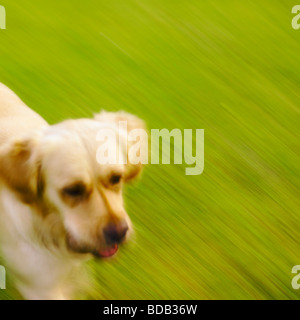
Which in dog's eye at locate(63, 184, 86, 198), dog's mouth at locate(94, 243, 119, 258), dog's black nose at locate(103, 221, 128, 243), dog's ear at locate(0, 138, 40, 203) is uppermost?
dog's ear at locate(0, 138, 40, 203)

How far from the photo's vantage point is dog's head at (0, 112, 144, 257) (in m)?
1.76

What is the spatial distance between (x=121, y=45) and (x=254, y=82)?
0.94 m

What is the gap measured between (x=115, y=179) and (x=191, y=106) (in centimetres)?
154

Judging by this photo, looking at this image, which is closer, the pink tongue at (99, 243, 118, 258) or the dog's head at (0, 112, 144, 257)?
the dog's head at (0, 112, 144, 257)

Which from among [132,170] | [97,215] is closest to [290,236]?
[132,170]

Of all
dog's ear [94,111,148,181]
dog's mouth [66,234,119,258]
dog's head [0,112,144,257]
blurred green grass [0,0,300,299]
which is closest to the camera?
dog's head [0,112,144,257]

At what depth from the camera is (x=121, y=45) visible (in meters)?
3.54

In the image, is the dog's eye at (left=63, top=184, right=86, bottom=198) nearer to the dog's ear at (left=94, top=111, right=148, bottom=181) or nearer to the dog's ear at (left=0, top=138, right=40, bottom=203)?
the dog's ear at (left=0, top=138, right=40, bottom=203)

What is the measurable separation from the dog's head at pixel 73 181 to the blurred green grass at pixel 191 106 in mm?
633

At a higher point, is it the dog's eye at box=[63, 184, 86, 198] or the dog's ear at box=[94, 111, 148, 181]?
the dog's ear at box=[94, 111, 148, 181]

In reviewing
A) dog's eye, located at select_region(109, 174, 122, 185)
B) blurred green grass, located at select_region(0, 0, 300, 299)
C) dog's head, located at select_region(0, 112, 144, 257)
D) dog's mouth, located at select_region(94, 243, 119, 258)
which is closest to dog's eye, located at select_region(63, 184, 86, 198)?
dog's head, located at select_region(0, 112, 144, 257)

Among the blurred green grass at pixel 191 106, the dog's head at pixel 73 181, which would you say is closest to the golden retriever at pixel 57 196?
the dog's head at pixel 73 181

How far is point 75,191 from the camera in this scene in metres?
1.78

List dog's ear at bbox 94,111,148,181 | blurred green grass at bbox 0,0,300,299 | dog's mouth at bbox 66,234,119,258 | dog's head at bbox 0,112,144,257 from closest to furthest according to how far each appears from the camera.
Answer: dog's head at bbox 0,112,144,257, dog's mouth at bbox 66,234,119,258, dog's ear at bbox 94,111,148,181, blurred green grass at bbox 0,0,300,299
